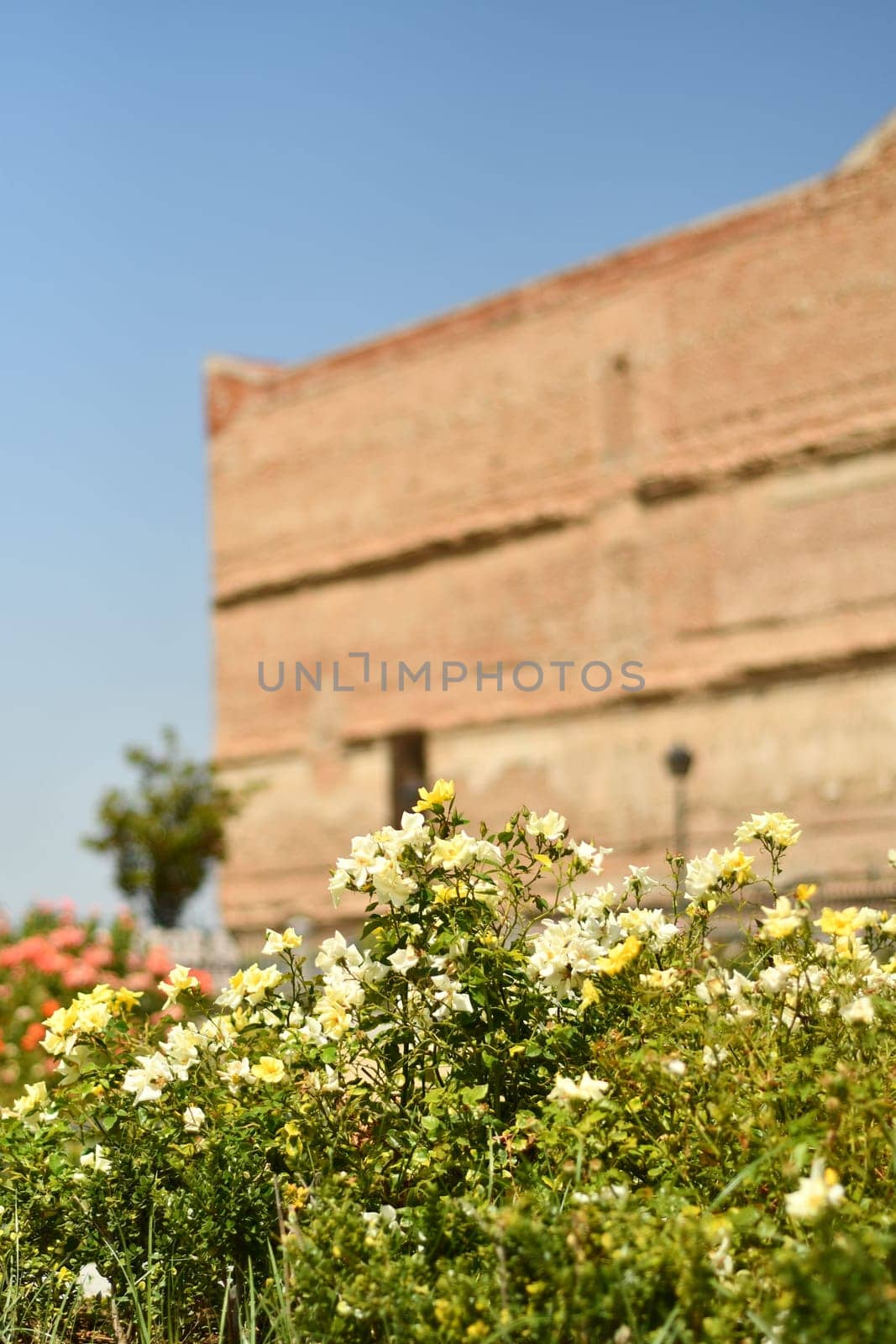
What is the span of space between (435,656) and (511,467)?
266 cm

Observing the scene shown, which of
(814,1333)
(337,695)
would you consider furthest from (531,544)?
(814,1333)

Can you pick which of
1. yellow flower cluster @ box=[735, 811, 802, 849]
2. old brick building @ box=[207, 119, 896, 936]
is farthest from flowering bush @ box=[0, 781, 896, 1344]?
old brick building @ box=[207, 119, 896, 936]

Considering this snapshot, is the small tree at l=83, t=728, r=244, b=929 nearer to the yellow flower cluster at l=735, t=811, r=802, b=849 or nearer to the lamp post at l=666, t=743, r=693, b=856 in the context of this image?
the lamp post at l=666, t=743, r=693, b=856

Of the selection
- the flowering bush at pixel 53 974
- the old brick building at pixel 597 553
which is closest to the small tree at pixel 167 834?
the old brick building at pixel 597 553

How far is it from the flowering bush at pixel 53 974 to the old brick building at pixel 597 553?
8693mm

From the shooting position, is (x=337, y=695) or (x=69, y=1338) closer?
(x=69, y=1338)

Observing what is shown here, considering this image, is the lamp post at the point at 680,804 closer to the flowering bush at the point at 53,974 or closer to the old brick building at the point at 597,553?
the old brick building at the point at 597,553

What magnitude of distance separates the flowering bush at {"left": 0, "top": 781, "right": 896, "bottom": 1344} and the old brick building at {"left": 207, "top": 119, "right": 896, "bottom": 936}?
A: 13.1 m

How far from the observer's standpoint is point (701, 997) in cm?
308

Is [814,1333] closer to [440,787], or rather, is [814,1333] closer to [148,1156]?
[440,787]

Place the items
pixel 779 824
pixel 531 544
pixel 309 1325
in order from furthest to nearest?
1. pixel 531 544
2. pixel 779 824
3. pixel 309 1325

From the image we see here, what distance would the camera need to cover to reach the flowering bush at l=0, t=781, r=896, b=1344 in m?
2.52

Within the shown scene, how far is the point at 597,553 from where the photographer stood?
19.1 metres

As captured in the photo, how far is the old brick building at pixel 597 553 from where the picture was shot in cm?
1711
